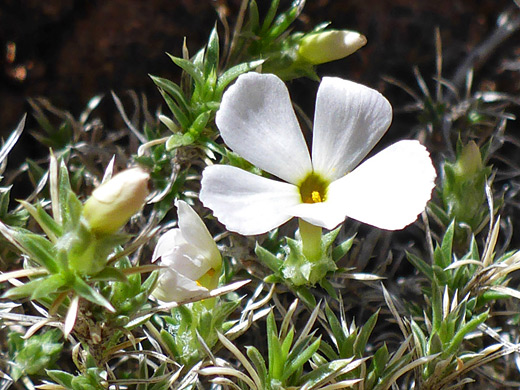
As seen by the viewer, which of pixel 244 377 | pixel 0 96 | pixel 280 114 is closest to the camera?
pixel 244 377

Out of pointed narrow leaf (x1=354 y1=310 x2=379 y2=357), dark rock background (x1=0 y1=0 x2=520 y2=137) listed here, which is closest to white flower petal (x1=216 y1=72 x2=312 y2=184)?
pointed narrow leaf (x1=354 y1=310 x2=379 y2=357)

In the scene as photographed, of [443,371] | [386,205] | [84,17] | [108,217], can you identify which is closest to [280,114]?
[386,205]

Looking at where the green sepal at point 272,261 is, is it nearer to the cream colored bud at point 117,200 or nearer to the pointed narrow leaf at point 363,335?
the pointed narrow leaf at point 363,335

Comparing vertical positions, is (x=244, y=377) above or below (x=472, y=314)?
above

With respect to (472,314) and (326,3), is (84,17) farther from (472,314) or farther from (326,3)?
(472,314)

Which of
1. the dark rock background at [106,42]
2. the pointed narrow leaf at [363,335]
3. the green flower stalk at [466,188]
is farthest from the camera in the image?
the dark rock background at [106,42]

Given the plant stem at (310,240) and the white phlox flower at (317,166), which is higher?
the white phlox flower at (317,166)

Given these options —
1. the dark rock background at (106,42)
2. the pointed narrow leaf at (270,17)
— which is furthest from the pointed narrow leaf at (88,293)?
the dark rock background at (106,42)

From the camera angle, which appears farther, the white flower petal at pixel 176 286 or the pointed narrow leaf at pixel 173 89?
the pointed narrow leaf at pixel 173 89
